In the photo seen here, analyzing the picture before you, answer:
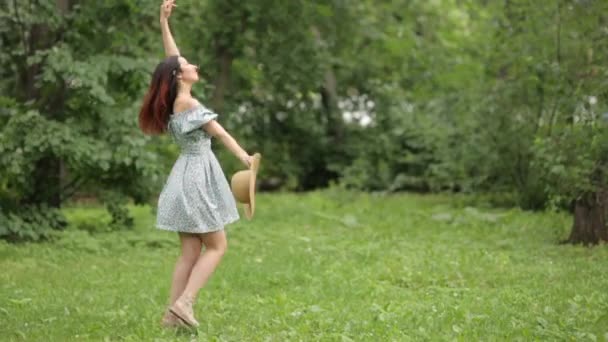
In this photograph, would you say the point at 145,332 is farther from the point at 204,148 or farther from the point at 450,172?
the point at 450,172

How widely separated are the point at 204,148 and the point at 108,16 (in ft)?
19.0

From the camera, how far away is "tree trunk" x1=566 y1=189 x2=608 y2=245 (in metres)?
10.8

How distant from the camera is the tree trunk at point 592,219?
10.8 meters

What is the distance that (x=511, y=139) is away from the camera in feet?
49.2

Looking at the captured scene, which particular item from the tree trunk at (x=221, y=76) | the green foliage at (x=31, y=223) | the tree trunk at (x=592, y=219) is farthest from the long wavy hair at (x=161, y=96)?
the tree trunk at (x=221, y=76)

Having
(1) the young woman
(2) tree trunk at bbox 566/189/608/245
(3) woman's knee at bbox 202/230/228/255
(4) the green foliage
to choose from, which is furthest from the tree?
(2) tree trunk at bbox 566/189/608/245

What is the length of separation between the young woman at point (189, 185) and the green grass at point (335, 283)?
1.32ft

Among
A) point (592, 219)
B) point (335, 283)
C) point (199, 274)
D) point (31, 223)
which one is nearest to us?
point (199, 274)

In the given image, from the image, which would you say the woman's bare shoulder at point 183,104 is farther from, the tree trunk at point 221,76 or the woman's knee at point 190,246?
the tree trunk at point 221,76

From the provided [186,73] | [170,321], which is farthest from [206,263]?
[186,73]

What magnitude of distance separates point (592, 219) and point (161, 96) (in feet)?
19.4

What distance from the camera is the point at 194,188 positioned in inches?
263

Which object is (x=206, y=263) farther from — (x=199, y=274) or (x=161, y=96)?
(x=161, y=96)

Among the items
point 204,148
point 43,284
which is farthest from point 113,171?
point 204,148
